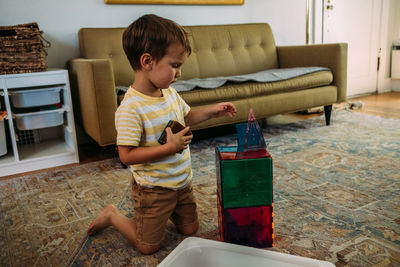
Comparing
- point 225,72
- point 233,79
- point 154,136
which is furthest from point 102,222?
point 225,72

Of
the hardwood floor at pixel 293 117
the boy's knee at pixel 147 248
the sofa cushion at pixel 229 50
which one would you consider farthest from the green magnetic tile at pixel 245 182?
the sofa cushion at pixel 229 50

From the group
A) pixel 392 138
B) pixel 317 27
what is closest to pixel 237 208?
pixel 392 138

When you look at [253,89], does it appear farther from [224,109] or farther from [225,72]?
[224,109]

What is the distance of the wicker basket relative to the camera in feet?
5.58

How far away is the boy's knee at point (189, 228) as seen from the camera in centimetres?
111

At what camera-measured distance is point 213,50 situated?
262cm

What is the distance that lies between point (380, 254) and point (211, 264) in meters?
0.46

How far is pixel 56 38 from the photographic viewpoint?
7.27 ft

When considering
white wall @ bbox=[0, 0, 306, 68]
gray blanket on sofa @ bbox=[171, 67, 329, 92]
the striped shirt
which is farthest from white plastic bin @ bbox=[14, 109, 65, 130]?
the striped shirt

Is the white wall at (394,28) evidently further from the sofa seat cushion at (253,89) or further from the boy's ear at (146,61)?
the boy's ear at (146,61)

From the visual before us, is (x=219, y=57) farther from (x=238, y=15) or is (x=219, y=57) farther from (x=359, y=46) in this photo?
(x=359, y=46)

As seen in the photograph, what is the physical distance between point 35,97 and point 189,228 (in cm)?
120

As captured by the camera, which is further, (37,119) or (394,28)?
(394,28)

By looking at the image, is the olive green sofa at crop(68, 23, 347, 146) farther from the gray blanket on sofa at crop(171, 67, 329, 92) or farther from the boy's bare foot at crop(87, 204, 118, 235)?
the boy's bare foot at crop(87, 204, 118, 235)
